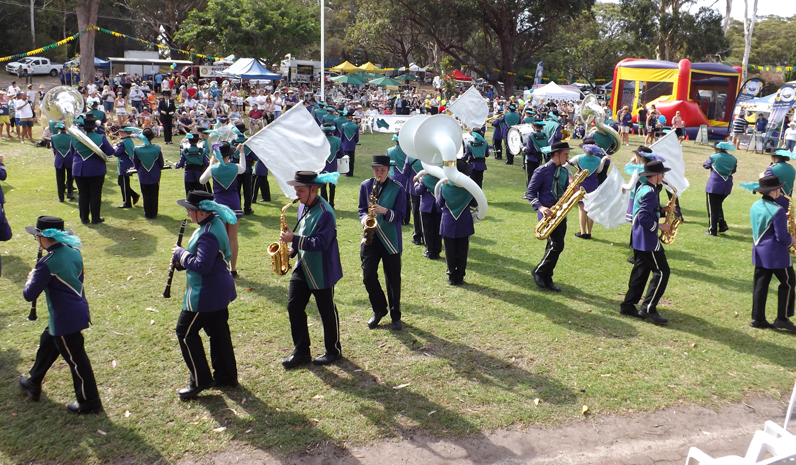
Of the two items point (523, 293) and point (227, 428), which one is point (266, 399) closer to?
point (227, 428)

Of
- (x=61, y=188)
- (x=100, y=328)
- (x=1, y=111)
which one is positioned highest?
(x=1, y=111)

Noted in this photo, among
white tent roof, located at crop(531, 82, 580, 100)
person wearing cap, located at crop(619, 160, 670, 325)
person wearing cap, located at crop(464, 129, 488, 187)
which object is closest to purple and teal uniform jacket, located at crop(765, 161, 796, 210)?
person wearing cap, located at crop(619, 160, 670, 325)

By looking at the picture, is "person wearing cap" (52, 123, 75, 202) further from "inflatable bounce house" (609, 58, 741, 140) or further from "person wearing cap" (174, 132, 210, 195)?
"inflatable bounce house" (609, 58, 741, 140)

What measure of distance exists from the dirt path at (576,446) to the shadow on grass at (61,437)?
52 cm

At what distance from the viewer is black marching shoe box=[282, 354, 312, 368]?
5996mm

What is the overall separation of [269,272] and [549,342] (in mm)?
4187

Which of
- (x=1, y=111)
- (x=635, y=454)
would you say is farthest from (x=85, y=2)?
(x=635, y=454)

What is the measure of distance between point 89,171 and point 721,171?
11493 mm

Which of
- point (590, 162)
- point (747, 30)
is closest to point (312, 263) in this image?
point (590, 162)

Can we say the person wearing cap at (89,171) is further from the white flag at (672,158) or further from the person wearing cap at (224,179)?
the white flag at (672,158)

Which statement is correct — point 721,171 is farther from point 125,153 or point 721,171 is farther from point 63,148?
point 63,148

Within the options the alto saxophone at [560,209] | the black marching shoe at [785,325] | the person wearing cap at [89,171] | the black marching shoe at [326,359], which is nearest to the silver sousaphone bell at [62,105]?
the person wearing cap at [89,171]

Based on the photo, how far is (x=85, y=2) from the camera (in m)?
27.3

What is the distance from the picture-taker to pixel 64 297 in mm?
4922
